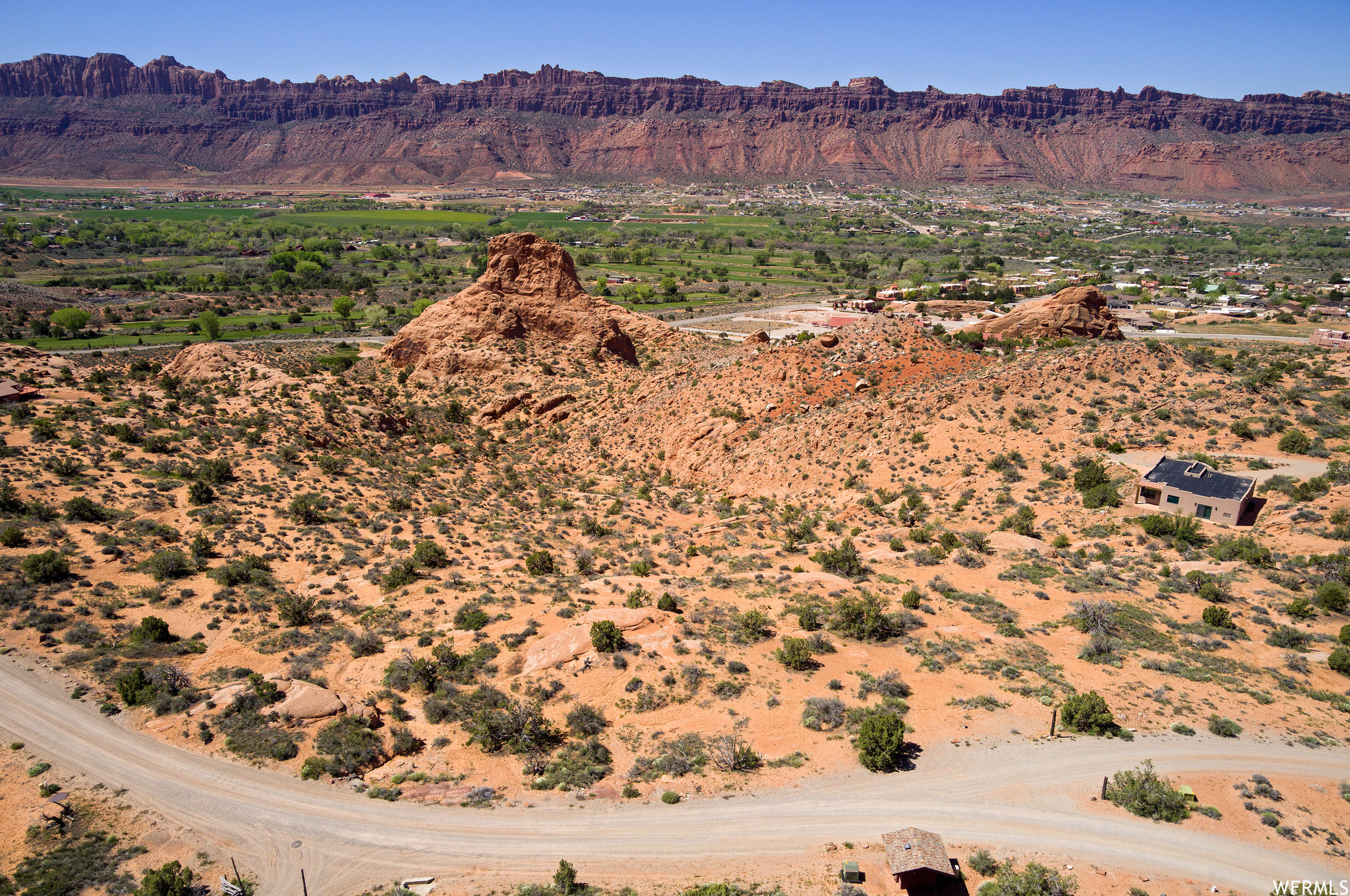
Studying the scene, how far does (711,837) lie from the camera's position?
17641mm

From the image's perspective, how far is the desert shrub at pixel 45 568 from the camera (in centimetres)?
2688

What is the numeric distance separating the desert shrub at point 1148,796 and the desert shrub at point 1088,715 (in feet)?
6.15

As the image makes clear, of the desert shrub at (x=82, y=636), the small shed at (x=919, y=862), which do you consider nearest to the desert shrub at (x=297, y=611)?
the desert shrub at (x=82, y=636)

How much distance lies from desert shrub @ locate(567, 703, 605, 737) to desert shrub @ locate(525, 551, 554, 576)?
1000cm

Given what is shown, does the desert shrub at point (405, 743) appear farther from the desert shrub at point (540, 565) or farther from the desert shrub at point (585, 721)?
the desert shrub at point (540, 565)

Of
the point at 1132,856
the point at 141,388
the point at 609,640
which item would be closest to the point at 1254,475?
the point at 1132,856

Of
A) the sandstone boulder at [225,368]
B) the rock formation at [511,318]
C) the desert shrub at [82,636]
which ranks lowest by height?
the desert shrub at [82,636]

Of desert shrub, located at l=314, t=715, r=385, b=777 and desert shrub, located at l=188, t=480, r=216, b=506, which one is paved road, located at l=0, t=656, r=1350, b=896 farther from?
desert shrub, located at l=188, t=480, r=216, b=506

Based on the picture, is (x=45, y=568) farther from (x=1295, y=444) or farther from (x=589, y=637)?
(x=1295, y=444)

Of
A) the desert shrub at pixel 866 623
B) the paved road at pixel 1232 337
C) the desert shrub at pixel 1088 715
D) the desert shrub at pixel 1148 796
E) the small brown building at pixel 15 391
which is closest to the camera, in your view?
the desert shrub at pixel 1148 796

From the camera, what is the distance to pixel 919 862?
15539mm

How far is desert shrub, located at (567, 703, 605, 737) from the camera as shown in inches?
837

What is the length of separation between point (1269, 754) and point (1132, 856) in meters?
6.46

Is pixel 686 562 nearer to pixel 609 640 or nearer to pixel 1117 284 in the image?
pixel 609 640
